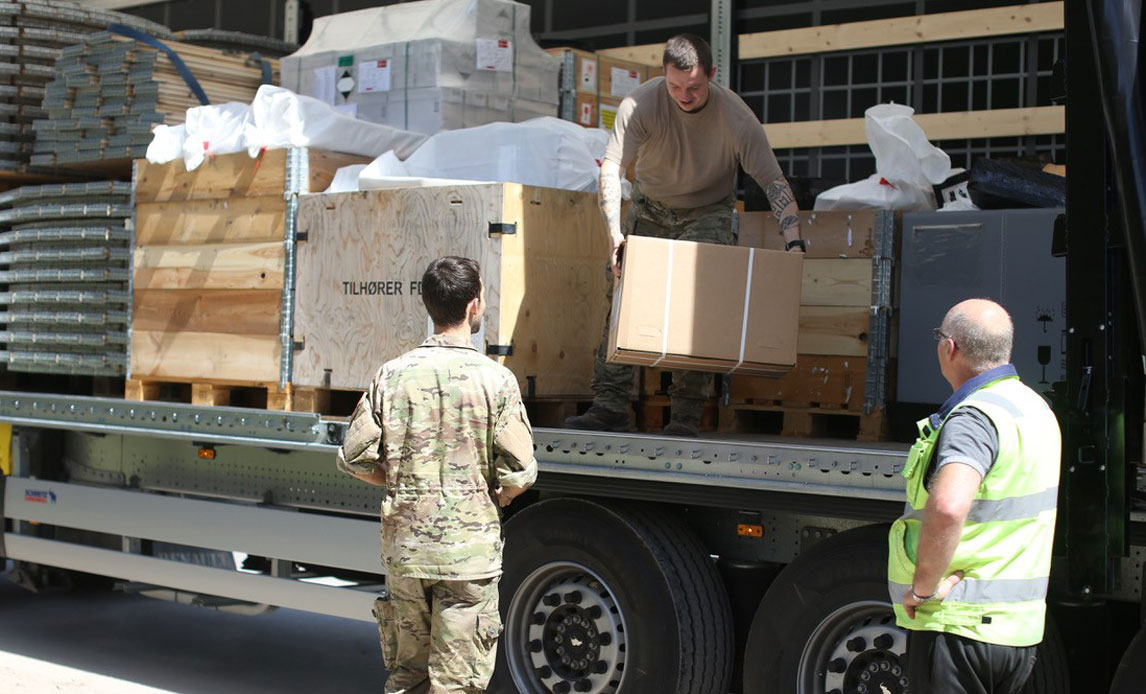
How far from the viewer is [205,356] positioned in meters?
6.73

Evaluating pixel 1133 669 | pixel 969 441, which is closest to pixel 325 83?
pixel 969 441

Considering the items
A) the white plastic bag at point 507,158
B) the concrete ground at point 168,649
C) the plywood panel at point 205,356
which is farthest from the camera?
the concrete ground at point 168,649

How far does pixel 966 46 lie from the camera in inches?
350

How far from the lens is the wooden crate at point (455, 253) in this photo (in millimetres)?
5656

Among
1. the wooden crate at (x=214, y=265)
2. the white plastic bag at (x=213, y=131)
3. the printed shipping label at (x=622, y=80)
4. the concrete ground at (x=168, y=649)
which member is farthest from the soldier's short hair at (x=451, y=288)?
the printed shipping label at (x=622, y=80)

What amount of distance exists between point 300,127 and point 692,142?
1957 millimetres

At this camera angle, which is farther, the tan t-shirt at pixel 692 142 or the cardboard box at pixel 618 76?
the cardboard box at pixel 618 76

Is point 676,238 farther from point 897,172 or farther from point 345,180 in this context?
point 345,180

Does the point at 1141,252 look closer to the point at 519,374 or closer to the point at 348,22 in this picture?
the point at 519,374

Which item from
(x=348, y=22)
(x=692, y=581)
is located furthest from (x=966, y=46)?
(x=692, y=581)

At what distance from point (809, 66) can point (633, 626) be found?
5.44 metres

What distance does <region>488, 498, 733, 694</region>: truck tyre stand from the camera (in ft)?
16.6

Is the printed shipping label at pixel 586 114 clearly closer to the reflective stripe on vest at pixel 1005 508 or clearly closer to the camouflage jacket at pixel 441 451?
the camouflage jacket at pixel 441 451

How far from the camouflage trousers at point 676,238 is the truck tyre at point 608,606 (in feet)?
1.49
